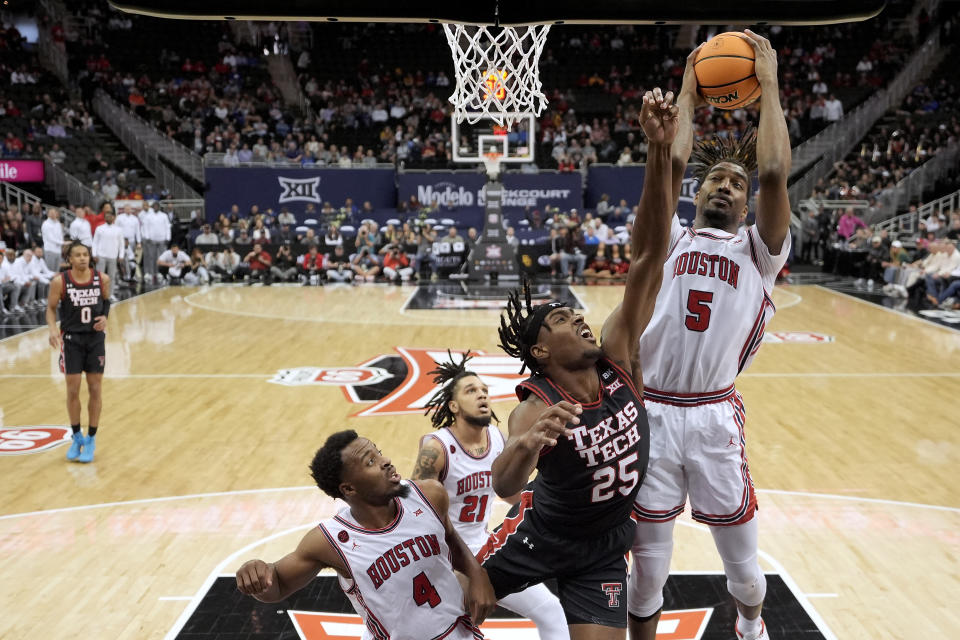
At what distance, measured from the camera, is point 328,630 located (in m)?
4.45

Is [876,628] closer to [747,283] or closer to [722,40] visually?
[747,283]

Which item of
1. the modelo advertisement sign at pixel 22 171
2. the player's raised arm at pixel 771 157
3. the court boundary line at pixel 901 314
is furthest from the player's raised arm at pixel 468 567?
the modelo advertisement sign at pixel 22 171

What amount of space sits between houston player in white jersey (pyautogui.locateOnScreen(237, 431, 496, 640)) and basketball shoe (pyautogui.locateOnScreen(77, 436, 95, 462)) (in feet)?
15.5

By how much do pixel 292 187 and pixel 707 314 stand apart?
21.7 metres

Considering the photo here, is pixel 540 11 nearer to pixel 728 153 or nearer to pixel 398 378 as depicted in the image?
pixel 728 153

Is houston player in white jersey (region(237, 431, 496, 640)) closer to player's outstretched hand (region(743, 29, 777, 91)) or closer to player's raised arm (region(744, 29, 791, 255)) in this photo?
player's raised arm (region(744, 29, 791, 255))

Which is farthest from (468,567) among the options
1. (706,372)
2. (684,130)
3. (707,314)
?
(684,130)

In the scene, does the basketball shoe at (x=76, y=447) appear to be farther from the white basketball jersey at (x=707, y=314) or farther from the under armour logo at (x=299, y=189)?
the under armour logo at (x=299, y=189)

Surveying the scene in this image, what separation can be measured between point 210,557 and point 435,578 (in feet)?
8.73

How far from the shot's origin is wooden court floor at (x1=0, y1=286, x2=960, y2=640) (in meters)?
4.88

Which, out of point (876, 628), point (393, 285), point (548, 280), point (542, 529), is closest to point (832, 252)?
point (548, 280)

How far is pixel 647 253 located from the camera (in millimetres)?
3150

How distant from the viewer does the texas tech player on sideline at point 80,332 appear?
23.4 feet

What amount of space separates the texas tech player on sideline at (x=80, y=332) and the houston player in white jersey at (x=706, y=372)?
5099mm
